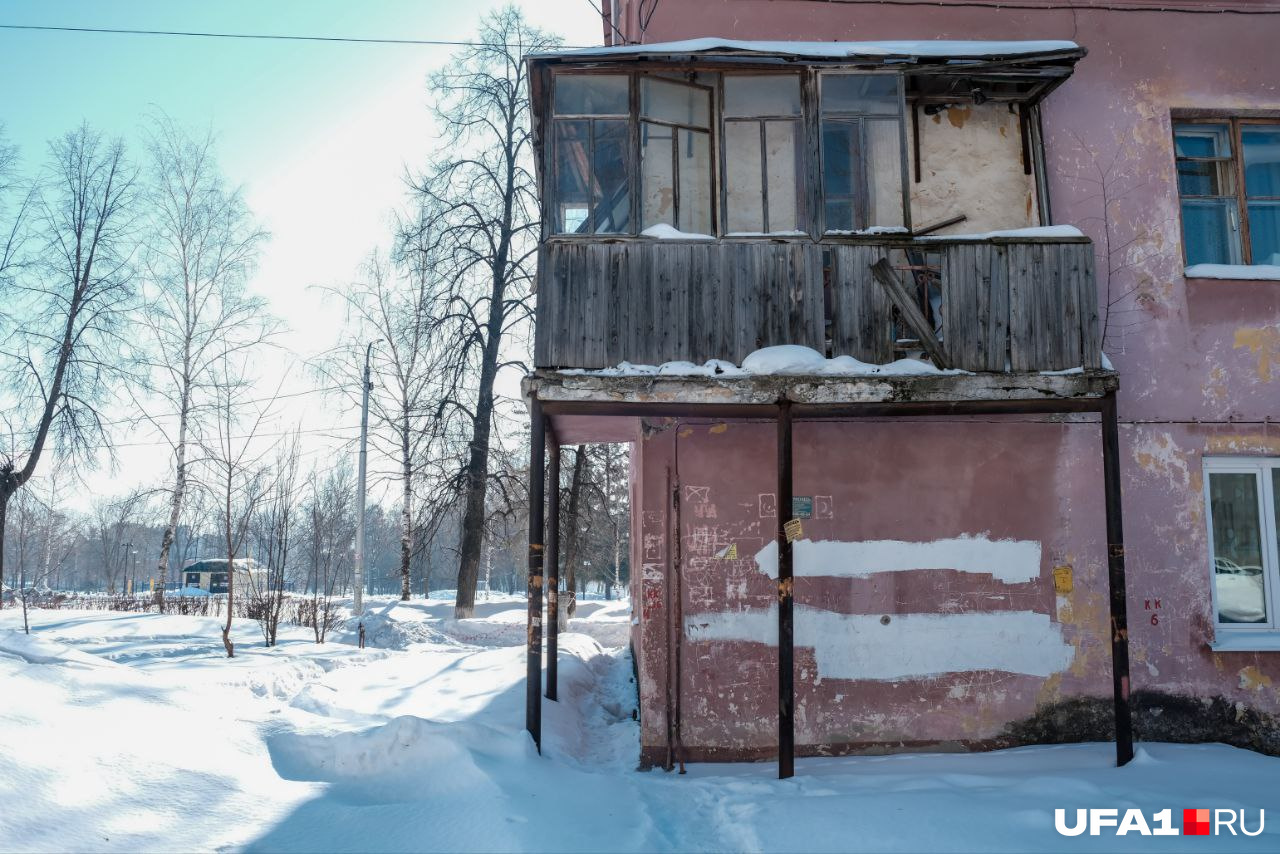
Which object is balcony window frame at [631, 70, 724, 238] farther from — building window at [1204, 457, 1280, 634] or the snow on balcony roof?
building window at [1204, 457, 1280, 634]

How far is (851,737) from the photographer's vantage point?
696cm

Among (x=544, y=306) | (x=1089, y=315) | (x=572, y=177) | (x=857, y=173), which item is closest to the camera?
(x=544, y=306)

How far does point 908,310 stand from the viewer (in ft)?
21.7

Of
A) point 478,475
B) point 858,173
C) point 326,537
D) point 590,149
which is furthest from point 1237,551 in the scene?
point 326,537

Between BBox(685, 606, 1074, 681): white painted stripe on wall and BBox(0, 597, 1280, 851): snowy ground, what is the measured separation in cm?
74

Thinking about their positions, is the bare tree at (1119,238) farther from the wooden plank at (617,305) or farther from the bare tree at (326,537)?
the bare tree at (326,537)

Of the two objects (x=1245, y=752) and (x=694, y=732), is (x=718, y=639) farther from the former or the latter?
(x=1245, y=752)

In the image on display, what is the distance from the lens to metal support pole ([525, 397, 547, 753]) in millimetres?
6211

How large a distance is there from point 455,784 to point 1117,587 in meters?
5.31

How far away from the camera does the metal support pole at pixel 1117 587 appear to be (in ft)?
20.3

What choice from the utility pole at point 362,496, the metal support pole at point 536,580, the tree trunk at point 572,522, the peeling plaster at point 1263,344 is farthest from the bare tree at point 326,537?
the peeling plaster at point 1263,344

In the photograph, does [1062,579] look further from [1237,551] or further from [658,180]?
[658,180]

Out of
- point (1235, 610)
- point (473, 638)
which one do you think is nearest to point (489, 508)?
point (473, 638)

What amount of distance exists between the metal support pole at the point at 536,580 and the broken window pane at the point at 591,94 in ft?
9.06
